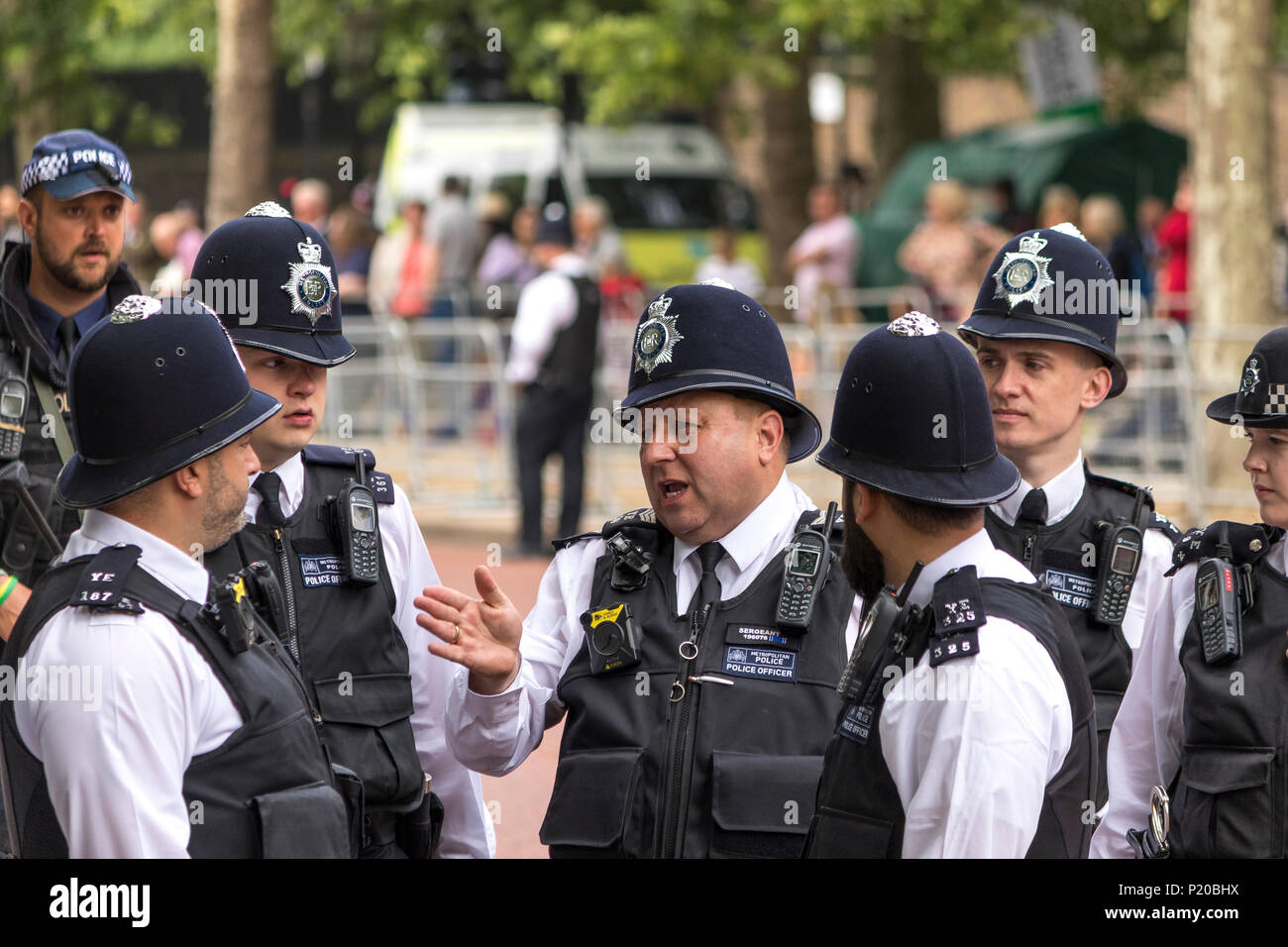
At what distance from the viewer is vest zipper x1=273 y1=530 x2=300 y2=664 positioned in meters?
3.98

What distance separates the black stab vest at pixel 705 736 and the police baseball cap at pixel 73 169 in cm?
251

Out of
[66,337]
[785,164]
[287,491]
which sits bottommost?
[287,491]

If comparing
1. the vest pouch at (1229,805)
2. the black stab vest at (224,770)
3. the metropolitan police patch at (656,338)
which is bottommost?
the vest pouch at (1229,805)

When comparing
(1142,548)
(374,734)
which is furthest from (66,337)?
(1142,548)

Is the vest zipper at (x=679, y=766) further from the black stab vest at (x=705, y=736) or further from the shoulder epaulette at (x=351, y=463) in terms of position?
the shoulder epaulette at (x=351, y=463)

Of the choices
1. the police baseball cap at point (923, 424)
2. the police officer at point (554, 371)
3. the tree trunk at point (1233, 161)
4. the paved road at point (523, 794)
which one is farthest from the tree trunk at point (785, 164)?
the police baseball cap at point (923, 424)

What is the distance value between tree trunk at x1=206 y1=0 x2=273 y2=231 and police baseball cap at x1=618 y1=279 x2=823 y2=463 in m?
12.0

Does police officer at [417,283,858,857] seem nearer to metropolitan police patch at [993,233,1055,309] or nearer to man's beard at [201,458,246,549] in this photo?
man's beard at [201,458,246,549]

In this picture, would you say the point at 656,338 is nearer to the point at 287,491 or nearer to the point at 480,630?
the point at 480,630

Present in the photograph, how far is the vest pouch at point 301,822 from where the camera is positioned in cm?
311

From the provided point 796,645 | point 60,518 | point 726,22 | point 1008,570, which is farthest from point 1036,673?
point 726,22

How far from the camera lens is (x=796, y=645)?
3717 mm

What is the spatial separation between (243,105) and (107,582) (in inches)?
513

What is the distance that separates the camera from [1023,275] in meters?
4.70
